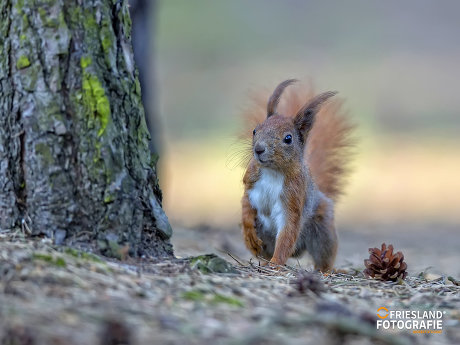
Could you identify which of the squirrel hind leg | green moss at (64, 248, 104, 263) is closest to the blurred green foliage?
the squirrel hind leg

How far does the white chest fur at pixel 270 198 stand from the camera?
454cm

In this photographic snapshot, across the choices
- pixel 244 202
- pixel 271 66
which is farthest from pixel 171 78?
pixel 244 202

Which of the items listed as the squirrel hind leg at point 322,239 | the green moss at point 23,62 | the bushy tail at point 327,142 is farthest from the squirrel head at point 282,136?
the green moss at point 23,62

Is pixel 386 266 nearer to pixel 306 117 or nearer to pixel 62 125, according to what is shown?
pixel 306 117

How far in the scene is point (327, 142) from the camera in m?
5.45

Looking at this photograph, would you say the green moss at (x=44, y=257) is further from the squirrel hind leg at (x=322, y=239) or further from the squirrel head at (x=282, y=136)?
the squirrel hind leg at (x=322, y=239)

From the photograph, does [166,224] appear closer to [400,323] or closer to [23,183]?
[23,183]

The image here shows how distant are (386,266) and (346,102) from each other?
911cm

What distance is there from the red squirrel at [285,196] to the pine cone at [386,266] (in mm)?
592

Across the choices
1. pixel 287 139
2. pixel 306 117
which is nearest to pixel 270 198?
pixel 287 139

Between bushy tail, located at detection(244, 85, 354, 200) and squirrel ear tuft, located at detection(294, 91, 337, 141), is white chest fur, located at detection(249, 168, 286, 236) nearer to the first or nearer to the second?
squirrel ear tuft, located at detection(294, 91, 337, 141)

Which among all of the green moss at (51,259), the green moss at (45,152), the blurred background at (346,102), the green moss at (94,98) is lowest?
the green moss at (51,259)

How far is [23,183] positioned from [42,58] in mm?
530

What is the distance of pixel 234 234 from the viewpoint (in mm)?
7262
